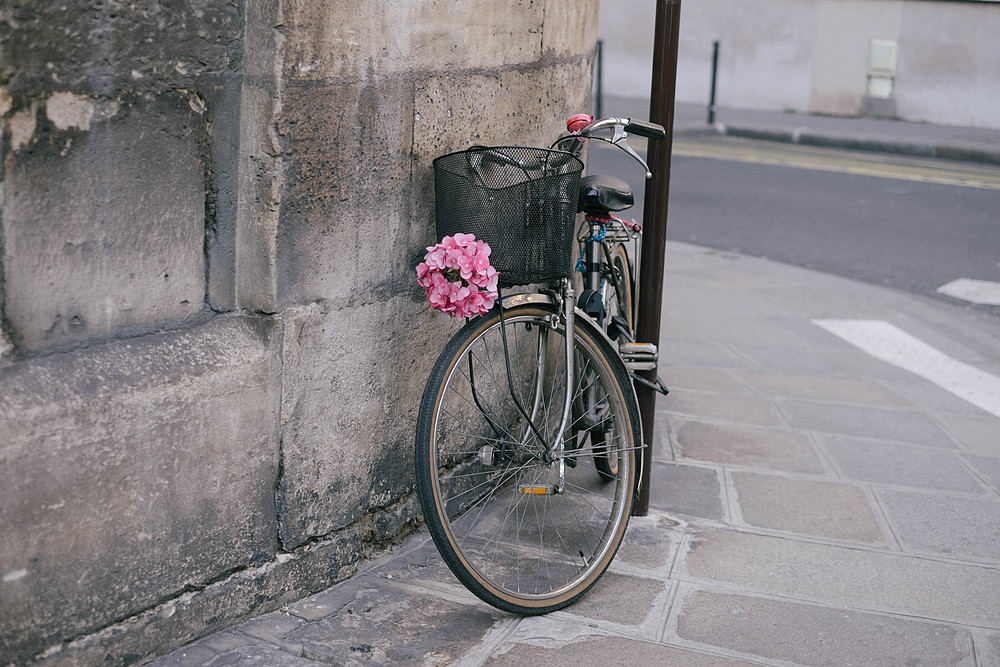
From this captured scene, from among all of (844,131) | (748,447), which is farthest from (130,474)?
(844,131)

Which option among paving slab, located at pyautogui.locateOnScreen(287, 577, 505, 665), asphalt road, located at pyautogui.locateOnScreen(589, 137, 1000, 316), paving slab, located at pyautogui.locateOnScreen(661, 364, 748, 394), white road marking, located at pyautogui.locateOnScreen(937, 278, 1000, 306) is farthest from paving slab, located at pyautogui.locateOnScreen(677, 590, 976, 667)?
white road marking, located at pyautogui.locateOnScreen(937, 278, 1000, 306)

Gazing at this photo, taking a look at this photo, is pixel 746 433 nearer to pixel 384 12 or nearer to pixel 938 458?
pixel 938 458

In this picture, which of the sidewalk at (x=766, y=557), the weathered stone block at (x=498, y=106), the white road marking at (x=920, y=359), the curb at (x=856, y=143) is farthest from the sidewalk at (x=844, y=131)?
the weathered stone block at (x=498, y=106)

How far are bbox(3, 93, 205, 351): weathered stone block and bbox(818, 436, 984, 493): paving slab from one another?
2.62 metres

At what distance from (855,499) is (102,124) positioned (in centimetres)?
278

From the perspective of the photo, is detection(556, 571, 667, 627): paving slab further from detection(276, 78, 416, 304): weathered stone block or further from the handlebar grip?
the handlebar grip

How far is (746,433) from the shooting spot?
4.54 m

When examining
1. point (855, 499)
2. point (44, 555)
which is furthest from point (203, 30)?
point (855, 499)

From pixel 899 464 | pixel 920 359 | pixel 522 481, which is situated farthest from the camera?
pixel 920 359

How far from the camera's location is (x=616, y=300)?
12.6 feet

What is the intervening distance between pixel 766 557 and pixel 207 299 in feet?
6.06

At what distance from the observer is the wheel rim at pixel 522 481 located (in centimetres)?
304

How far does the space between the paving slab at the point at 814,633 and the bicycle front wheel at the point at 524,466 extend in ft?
1.05

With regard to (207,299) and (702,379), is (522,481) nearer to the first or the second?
(207,299)
